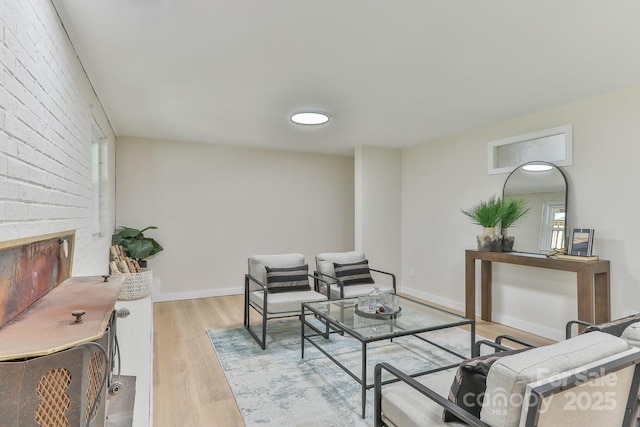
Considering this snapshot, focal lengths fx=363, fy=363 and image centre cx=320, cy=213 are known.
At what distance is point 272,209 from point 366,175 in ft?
5.14

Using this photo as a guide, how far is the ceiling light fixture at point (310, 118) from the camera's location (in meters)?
3.62

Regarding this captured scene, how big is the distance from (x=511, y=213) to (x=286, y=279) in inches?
97.0

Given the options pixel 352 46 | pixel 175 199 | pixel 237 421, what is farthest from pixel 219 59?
pixel 175 199

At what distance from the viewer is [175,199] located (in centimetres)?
514

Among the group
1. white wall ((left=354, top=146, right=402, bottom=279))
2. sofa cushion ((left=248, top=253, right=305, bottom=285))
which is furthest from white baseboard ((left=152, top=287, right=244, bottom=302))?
white wall ((left=354, top=146, right=402, bottom=279))

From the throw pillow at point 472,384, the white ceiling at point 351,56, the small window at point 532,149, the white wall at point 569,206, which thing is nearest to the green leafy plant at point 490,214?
the white wall at point 569,206

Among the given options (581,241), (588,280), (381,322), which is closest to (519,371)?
(381,322)

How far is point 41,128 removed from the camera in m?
1.63

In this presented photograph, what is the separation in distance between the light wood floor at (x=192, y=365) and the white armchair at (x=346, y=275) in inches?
42.8

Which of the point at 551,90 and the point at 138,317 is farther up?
the point at 551,90

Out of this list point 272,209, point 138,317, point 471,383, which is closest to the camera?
point 471,383

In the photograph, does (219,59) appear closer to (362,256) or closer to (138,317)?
(138,317)

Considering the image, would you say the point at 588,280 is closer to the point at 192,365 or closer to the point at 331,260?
the point at 331,260

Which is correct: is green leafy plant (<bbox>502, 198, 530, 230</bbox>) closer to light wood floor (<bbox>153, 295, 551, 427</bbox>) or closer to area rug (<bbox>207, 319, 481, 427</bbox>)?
light wood floor (<bbox>153, 295, 551, 427</bbox>)
